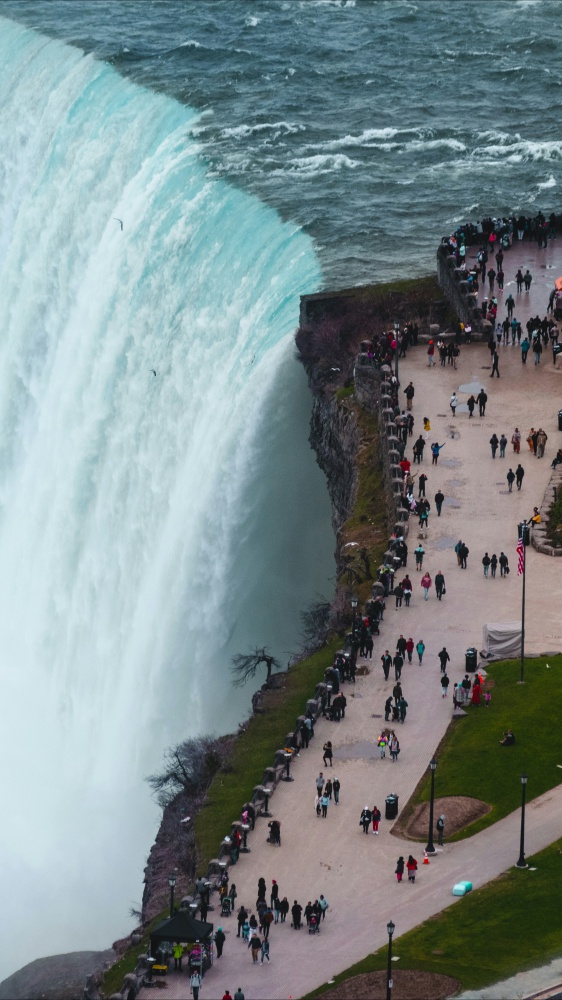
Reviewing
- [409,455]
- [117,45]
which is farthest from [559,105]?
[409,455]

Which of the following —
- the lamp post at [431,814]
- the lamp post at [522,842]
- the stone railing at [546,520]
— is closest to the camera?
the lamp post at [522,842]

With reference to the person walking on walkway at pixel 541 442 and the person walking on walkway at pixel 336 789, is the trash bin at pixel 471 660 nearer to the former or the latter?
the person walking on walkway at pixel 336 789

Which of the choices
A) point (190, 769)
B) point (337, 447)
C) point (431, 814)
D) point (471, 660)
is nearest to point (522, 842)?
point (431, 814)

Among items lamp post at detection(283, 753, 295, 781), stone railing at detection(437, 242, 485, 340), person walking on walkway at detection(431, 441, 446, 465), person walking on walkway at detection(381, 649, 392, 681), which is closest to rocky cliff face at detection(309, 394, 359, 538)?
person walking on walkway at detection(431, 441, 446, 465)

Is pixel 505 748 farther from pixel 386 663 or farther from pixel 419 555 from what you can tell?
pixel 419 555

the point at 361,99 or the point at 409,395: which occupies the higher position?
the point at 361,99

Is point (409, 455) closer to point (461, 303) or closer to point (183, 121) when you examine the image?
point (461, 303)

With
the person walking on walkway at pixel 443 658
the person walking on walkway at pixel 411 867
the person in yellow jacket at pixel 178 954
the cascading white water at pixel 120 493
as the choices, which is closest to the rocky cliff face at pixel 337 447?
the cascading white water at pixel 120 493
